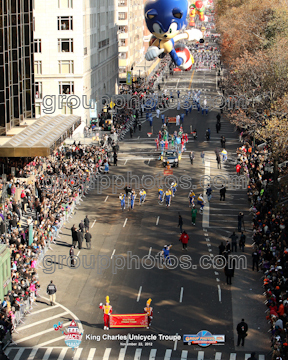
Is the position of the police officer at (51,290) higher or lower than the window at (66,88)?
lower

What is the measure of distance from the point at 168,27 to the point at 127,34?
4822 centimetres

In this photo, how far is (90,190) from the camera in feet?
160

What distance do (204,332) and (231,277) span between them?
592 centimetres

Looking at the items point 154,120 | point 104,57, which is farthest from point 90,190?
point 104,57

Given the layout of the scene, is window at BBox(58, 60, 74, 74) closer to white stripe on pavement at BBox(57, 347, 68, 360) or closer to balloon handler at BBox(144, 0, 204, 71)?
balloon handler at BBox(144, 0, 204, 71)

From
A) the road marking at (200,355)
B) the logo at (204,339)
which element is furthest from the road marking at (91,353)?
the road marking at (200,355)

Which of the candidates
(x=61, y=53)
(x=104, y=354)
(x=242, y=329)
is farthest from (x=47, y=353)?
(x=61, y=53)

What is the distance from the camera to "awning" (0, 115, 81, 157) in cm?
4259

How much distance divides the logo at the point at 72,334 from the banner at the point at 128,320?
4.87ft

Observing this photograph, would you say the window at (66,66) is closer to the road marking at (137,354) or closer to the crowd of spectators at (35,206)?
the crowd of spectators at (35,206)

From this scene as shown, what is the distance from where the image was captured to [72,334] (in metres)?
26.3

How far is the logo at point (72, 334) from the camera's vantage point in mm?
25797

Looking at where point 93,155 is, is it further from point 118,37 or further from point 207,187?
point 118,37

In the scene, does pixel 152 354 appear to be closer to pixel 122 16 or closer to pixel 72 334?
pixel 72 334
